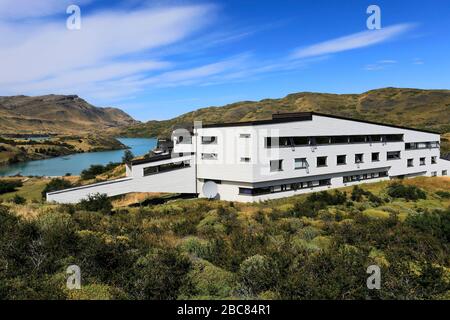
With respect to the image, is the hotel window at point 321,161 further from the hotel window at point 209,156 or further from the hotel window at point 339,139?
the hotel window at point 209,156

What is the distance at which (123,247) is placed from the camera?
11.8 metres

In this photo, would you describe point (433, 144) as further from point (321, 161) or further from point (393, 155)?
point (321, 161)

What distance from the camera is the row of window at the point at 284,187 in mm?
35216

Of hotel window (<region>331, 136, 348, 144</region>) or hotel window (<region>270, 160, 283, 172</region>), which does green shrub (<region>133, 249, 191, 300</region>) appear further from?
hotel window (<region>331, 136, 348, 144</region>)

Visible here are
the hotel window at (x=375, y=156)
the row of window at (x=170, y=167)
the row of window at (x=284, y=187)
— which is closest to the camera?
the row of window at (x=284, y=187)

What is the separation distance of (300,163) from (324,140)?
4950 mm

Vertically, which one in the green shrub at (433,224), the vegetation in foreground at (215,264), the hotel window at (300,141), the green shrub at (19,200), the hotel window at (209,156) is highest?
the hotel window at (300,141)

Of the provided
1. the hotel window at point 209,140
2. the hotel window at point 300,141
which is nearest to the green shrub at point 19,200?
the hotel window at point 209,140

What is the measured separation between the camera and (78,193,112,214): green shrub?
2705 cm

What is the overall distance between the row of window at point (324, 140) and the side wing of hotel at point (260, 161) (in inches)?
4.1

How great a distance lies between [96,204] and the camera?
1108 inches
